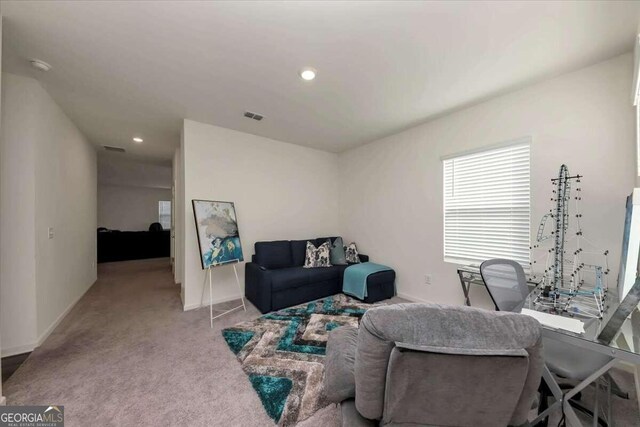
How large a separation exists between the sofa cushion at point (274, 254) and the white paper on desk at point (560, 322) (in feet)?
10.4

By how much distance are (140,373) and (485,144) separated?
418 cm

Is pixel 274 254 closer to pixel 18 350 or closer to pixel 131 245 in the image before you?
pixel 18 350

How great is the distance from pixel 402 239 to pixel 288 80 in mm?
2779

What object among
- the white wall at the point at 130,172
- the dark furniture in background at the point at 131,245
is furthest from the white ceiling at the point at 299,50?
the dark furniture in background at the point at 131,245

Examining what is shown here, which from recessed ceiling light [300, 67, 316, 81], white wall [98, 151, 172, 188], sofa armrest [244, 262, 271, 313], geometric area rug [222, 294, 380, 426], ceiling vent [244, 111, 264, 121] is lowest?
geometric area rug [222, 294, 380, 426]

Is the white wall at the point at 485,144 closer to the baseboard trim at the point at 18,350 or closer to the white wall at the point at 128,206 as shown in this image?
the baseboard trim at the point at 18,350

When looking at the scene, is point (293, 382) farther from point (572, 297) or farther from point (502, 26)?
point (502, 26)

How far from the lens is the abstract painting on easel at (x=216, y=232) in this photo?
3.07 meters

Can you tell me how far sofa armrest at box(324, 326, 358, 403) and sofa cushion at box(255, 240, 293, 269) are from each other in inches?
95.9

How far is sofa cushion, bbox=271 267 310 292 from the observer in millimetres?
3203

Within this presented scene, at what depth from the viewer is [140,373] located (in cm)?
196

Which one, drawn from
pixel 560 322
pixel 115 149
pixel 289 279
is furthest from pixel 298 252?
pixel 115 149

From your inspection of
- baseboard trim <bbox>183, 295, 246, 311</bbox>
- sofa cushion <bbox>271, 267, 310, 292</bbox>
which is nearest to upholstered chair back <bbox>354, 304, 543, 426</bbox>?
sofa cushion <bbox>271, 267, 310, 292</bbox>

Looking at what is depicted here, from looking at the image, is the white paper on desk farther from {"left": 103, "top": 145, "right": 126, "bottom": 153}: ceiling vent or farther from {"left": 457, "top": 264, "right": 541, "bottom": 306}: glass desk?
{"left": 103, "top": 145, "right": 126, "bottom": 153}: ceiling vent
